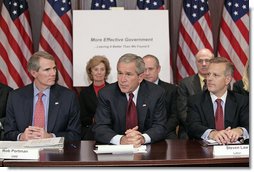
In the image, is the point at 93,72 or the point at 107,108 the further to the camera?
the point at 93,72

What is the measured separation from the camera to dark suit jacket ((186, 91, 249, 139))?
11.7 ft

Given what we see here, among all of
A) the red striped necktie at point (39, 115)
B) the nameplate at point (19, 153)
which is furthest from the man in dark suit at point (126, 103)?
the nameplate at point (19, 153)

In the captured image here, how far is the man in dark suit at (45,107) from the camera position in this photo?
3568 mm

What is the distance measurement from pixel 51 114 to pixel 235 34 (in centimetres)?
337

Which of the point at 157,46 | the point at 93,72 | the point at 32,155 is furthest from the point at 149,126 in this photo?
the point at 157,46

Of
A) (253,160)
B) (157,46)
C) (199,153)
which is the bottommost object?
(199,153)

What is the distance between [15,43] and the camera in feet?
19.7

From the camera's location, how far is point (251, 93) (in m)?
0.68

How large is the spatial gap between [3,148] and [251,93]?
2.11 m

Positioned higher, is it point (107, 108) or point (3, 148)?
point (107, 108)

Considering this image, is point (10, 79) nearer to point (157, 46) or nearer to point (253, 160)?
point (157, 46)

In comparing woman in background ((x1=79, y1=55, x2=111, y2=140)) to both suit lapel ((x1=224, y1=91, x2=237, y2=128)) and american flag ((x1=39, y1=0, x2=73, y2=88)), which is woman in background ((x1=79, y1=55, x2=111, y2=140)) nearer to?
american flag ((x1=39, y1=0, x2=73, y2=88))

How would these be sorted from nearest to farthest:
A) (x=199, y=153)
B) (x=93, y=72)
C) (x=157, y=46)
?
(x=199, y=153)
(x=93, y=72)
(x=157, y=46)

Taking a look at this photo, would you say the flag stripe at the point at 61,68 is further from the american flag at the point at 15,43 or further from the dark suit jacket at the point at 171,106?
the dark suit jacket at the point at 171,106
